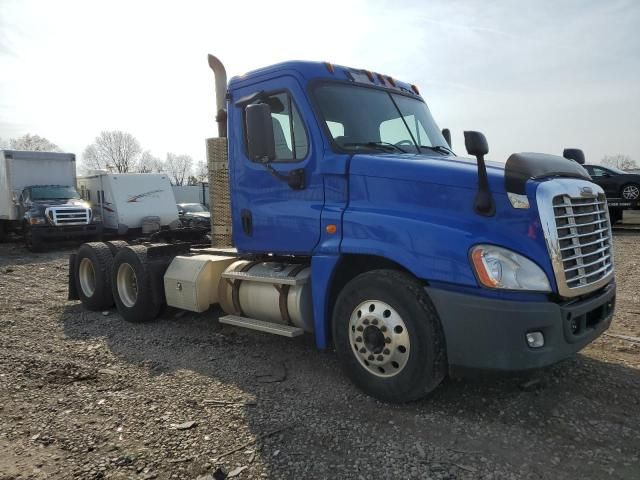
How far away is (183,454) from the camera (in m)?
3.21

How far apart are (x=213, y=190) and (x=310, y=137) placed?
224cm

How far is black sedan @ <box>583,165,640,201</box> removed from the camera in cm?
1798

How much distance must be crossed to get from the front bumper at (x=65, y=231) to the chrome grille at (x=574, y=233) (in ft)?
54.2

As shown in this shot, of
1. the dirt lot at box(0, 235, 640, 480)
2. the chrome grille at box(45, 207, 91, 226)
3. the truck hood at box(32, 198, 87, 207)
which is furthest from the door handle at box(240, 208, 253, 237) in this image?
the truck hood at box(32, 198, 87, 207)

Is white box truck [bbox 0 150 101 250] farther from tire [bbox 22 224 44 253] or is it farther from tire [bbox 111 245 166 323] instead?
tire [bbox 111 245 166 323]

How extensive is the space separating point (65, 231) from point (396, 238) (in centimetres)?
1582

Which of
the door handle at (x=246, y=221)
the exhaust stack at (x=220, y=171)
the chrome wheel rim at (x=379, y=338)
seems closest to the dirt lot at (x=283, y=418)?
the chrome wheel rim at (x=379, y=338)

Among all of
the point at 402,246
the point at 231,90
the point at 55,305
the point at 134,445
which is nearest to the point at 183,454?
the point at 134,445

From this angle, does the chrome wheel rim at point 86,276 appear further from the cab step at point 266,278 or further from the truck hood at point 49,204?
the truck hood at point 49,204

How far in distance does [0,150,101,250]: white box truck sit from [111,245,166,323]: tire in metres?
11.2

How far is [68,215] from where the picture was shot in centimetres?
1684

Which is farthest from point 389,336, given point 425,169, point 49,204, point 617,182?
point 617,182

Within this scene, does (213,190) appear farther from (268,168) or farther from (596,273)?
(596,273)

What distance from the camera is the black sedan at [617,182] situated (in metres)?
18.0
